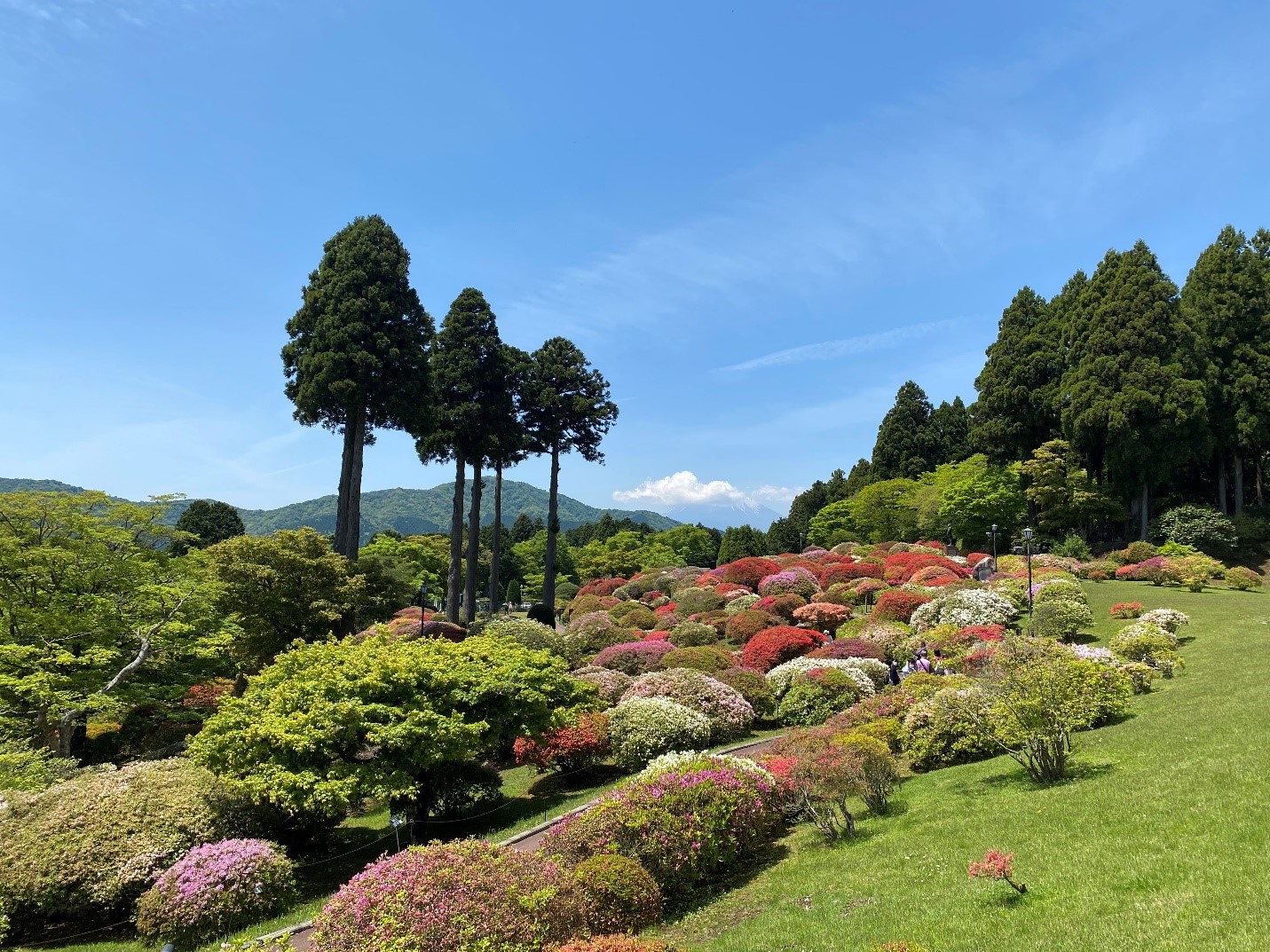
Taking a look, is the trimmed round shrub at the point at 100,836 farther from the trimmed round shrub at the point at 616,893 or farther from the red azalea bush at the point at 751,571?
the red azalea bush at the point at 751,571

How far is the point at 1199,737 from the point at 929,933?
764 cm

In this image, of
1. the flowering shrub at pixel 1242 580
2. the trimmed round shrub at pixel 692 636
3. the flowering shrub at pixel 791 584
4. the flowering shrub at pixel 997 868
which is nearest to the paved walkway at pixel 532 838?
the flowering shrub at pixel 997 868

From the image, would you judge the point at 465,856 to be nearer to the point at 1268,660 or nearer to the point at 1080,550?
the point at 1268,660

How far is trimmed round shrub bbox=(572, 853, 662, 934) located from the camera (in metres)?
8.27

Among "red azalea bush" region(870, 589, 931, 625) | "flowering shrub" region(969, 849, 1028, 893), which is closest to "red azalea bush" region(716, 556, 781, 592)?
"red azalea bush" region(870, 589, 931, 625)

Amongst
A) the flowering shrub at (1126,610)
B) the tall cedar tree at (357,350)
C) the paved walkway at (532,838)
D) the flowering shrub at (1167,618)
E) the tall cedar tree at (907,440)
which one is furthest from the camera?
the tall cedar tree at (907,440)

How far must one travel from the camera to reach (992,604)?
24438mm

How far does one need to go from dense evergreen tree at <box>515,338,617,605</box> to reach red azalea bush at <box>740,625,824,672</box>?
47.4 ft

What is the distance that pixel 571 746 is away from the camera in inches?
631

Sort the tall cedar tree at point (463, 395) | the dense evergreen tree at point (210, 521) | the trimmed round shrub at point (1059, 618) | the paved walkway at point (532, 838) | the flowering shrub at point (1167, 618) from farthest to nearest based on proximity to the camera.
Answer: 1. the dense evergreen tree at point (210, 521)
2. the tall cedar tree at point (463, 395)
3. the trimmed round shrub at point (1059, 618)
4. the flowering shrub at point (1167, 618)
5. the paved walkway at point (532, 838)

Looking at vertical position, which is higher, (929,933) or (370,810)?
(929,933)

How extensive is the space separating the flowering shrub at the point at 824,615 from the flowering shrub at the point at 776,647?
398 centimetres

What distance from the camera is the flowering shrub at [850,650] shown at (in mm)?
21500

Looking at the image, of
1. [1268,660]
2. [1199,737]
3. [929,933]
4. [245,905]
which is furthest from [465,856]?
[1268,660]
